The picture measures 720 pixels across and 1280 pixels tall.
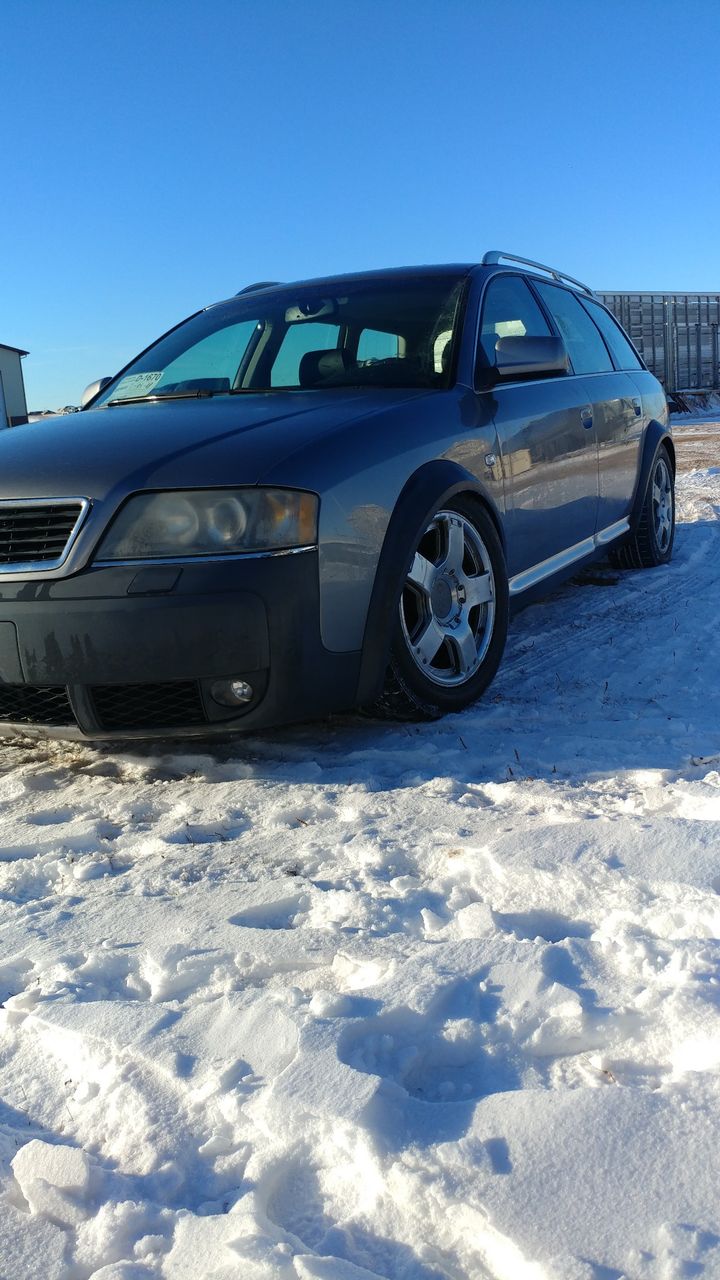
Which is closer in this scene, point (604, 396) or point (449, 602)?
point (449, 602)

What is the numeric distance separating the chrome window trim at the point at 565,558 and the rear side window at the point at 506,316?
84 centimetres

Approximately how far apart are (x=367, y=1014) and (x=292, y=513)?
1.43 metres

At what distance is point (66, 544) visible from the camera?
2.74 meters

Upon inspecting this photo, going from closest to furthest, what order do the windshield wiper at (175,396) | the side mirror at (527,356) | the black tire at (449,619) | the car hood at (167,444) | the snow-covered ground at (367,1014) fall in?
the snow-covered ground at (367,1014), the car hood at (167,444), the black tire at (449,619), the side mirror at (527,356), the windshield wiper at (175,396)

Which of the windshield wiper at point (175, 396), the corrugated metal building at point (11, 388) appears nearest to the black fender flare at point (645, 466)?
the windshield wiper at point (175, 396)

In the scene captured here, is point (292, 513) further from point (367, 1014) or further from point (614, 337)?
point (614, 337)

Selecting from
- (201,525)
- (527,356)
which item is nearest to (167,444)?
(201,525)

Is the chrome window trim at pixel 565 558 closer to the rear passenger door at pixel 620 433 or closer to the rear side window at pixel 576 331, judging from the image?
the rear passenger door at pixel 620 433

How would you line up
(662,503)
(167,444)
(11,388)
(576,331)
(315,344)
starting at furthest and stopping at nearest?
(11,388)
(662,503)
(576,331)
(315,344)
(167,444)

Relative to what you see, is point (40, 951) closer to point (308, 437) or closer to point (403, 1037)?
point (403, 1037)

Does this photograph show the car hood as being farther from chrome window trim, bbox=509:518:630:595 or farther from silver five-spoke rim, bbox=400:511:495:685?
chrome window trim, bbox=509:518:630:595

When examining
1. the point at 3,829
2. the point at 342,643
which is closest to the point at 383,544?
the point at 342,643

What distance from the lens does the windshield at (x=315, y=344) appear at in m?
3.85

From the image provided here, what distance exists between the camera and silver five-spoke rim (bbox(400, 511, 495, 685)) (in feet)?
10.8
